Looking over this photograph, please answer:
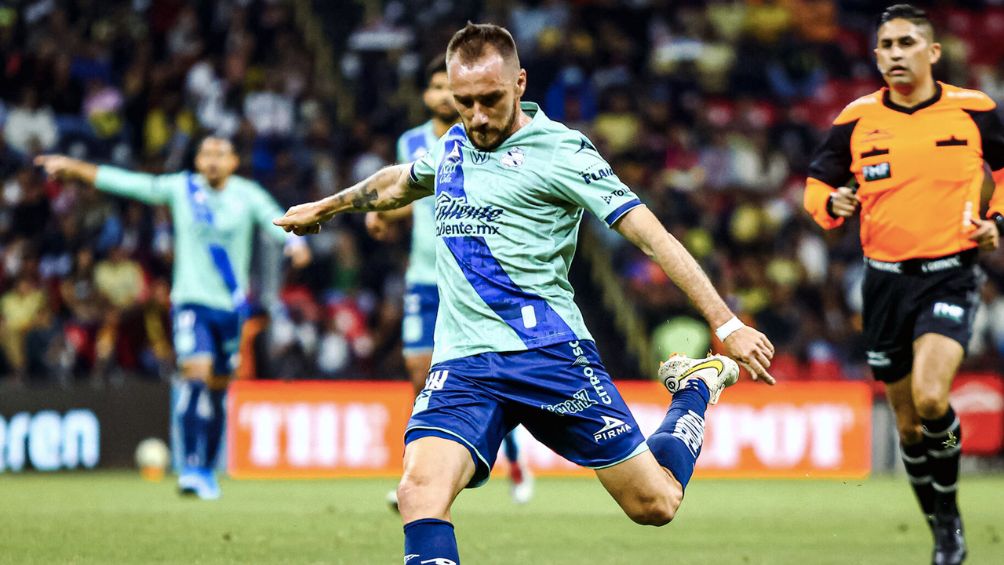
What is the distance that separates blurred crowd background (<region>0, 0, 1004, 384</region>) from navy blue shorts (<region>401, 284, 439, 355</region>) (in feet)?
19.9

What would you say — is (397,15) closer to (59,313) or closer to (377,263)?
(377,263)

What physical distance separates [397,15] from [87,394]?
29.1 feet

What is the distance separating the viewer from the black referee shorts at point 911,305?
761 cm

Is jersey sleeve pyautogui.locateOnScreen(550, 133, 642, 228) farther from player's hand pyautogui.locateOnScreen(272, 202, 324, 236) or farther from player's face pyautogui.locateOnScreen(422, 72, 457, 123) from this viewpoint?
player's face pyautogui.locateOnScreen(422, 72, 457, 123)

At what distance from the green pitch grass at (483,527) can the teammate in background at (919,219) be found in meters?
0.68

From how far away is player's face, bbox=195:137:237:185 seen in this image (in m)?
11.7

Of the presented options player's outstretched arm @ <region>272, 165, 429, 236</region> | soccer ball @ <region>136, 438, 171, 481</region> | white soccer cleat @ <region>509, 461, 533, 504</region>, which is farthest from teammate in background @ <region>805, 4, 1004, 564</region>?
soccer ball @ <region>136, 438, 171, 481</region>

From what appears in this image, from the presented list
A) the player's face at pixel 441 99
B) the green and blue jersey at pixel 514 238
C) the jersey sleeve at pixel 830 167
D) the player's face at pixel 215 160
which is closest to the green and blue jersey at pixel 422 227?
the player's face at pixel 441 99

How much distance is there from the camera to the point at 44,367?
51.5 ft

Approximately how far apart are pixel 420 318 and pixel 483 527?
5.42ft

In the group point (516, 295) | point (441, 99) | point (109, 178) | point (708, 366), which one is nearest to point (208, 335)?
point (109, 178)

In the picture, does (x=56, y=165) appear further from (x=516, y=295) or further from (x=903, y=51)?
(x=903, y=51)

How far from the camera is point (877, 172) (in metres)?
7.89

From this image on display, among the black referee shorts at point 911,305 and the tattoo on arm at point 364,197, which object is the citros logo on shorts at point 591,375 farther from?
the black referee shorts at point 911,305
